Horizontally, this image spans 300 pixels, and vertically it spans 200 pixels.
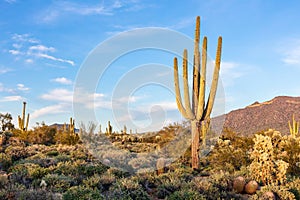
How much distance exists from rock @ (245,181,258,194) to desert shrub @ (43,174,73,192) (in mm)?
4987

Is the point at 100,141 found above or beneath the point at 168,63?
beneath

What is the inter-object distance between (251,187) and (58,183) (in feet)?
17.6

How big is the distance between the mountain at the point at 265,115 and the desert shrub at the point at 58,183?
117ft

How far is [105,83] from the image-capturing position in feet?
52.2

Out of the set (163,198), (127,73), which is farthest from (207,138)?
(163,198)

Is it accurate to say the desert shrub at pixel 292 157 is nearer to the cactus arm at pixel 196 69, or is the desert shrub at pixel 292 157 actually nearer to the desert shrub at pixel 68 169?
the cactus arm at pixel 196 69

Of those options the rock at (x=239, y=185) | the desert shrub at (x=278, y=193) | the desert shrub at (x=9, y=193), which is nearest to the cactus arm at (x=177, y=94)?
the rock at (x=239, y=185)

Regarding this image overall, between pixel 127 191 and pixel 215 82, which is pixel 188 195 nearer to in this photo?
pixel 127 191

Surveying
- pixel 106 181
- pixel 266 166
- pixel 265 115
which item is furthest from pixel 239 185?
pixel 265 115

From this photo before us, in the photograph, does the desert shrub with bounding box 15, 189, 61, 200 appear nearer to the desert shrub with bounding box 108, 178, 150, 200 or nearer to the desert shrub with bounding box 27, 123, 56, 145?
the desert shrub with bounding box 108, 178, 150, 200

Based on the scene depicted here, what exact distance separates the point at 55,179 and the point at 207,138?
1442 centimetres

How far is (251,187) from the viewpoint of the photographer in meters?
9.35

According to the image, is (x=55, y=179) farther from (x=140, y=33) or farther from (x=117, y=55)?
(x=140, y=33)

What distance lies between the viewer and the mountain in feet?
143
